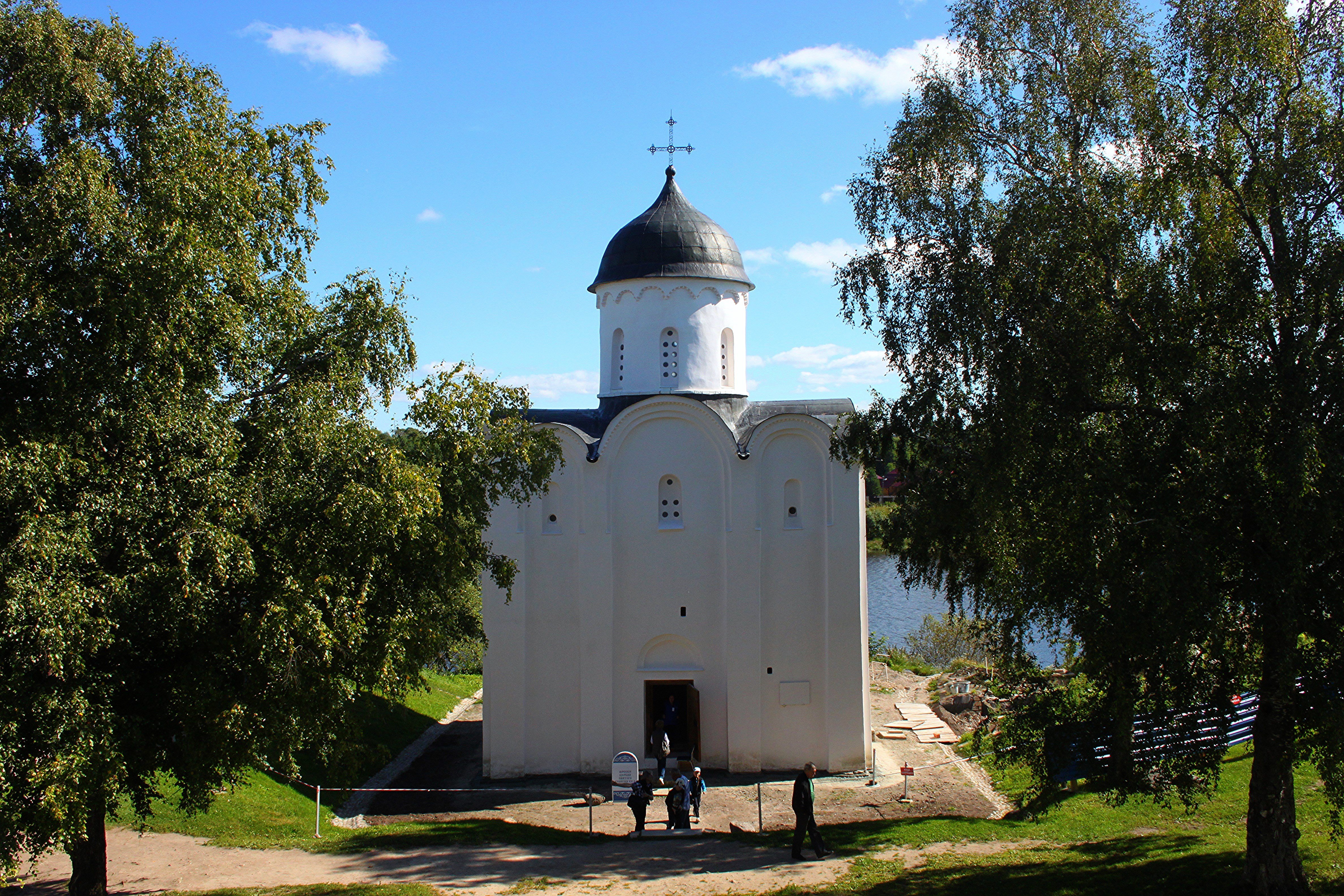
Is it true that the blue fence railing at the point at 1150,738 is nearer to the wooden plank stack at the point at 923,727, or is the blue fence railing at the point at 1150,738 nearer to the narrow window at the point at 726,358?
the wooden plank stack at the point at 923,727

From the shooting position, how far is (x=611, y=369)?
1975 centimetres

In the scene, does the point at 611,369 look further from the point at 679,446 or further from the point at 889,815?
the point at 889,815

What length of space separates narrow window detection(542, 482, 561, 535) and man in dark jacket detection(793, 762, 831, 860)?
292 inches

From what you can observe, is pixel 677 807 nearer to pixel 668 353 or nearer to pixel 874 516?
pixel 668 353

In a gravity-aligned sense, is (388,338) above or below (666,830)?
above

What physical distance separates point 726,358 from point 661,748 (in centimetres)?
757

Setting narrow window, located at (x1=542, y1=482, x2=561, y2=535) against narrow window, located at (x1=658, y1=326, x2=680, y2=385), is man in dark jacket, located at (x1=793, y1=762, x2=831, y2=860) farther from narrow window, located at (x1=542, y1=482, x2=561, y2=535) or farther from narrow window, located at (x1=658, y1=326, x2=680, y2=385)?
narrow window, located at (x1=658, y1=326, x2=680, y2=385)

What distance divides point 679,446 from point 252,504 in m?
10.4

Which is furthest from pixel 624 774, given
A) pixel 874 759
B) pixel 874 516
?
pixel 874 516

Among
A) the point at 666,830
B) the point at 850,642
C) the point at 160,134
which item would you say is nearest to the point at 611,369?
the point at 850,642

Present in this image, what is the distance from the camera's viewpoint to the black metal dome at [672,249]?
19.3 m

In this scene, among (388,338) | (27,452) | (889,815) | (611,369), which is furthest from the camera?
(611,369)

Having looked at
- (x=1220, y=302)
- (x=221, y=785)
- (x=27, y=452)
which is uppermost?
(x=1220, y=302)

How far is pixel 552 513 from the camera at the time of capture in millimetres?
17844
